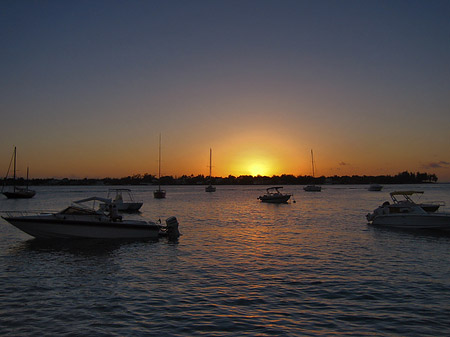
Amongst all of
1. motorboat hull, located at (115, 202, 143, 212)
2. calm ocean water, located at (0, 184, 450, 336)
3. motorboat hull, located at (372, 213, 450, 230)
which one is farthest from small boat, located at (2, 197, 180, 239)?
motorboat hull, located at (115, 202, 143, 212)

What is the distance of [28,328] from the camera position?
428 inches

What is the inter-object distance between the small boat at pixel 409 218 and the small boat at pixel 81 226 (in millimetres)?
20422

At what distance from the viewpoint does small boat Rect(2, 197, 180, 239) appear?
26453 millimetres

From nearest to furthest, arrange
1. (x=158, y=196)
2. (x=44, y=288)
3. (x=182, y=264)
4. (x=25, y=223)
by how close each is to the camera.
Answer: (x=44, y=288)
(x=182, y=264)
(x=25, y=223)
(x=158, y=196)

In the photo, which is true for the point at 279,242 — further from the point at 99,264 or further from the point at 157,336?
the point at 157,336

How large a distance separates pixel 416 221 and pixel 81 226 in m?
26.8

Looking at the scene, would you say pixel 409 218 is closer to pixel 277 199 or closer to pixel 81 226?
pixel 81 226

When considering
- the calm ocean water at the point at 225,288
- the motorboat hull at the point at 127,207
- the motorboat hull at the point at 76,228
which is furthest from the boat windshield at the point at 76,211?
the motorboat hull at the point at 127,207

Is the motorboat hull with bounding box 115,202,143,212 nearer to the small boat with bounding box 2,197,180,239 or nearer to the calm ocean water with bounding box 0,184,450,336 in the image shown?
the small boat with bounding box 2,197,180,239

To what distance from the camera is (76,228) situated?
87.9ft

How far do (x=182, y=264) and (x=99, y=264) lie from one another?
439 cm

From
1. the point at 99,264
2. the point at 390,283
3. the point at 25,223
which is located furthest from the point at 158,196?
the point at 390,283

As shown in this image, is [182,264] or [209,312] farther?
[182,264]

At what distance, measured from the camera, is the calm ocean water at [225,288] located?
431 inches
